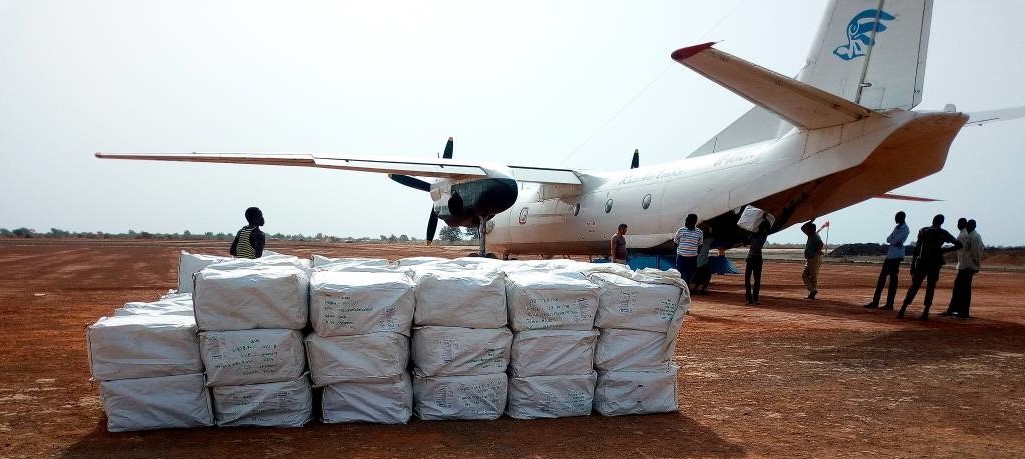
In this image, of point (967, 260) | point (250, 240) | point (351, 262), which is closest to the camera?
point (351, 262)

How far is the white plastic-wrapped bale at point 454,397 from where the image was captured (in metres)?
4.48

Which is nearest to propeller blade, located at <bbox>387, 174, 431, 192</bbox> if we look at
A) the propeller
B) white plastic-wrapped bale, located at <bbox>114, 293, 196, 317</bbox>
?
the propeller

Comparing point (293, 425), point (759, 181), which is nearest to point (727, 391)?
point (293, 425)

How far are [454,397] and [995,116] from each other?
896cm

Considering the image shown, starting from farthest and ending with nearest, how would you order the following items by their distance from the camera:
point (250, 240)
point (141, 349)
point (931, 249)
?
point (931, 249), point (250, 240), point (141, 349)

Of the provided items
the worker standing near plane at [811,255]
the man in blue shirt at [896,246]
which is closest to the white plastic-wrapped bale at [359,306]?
the man in blue shirt at [896,246]

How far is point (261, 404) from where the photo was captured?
421 cm

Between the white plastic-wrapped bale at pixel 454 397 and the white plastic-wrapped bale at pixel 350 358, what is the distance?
0.26 m

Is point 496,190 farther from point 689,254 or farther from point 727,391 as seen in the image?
point 727,391

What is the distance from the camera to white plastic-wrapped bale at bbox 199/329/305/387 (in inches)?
162

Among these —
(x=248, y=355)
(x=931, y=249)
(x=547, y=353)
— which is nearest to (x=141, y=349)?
(x=248, y=355)

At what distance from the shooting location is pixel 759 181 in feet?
40.8

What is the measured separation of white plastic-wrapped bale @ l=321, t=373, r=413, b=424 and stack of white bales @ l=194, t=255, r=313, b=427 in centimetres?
16

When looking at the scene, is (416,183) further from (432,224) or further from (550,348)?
(550,348)
